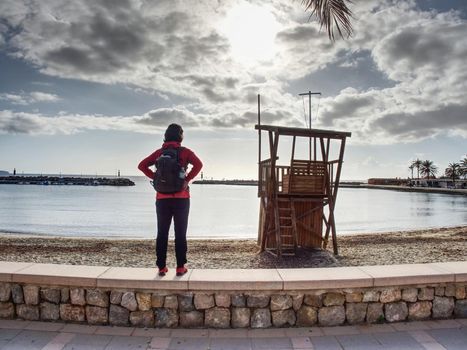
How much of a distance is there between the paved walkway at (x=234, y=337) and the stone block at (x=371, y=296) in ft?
0.85

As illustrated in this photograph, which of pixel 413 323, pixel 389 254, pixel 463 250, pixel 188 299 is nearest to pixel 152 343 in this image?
pixel 188 299

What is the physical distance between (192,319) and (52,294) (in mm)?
1522

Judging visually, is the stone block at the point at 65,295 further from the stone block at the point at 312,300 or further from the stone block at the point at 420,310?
the stone block at the point at 420,310

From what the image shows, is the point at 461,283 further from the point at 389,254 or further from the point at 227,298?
the point at 389,254

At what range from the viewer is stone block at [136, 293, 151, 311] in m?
3.78

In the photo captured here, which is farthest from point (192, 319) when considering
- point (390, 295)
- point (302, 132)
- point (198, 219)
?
point (198, 219)

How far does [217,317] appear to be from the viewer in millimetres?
3775

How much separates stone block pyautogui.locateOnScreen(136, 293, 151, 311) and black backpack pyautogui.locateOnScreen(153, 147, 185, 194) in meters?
1.17

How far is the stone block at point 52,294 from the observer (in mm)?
3852

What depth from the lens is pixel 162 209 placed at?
438 centimetres

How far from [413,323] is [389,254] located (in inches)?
177

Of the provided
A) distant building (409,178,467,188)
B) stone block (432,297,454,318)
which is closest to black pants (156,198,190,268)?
stone block (432,297,454,318)

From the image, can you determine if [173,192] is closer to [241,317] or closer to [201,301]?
[201,301]

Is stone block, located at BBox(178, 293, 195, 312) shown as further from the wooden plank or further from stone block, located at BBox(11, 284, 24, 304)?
the wooden plank
